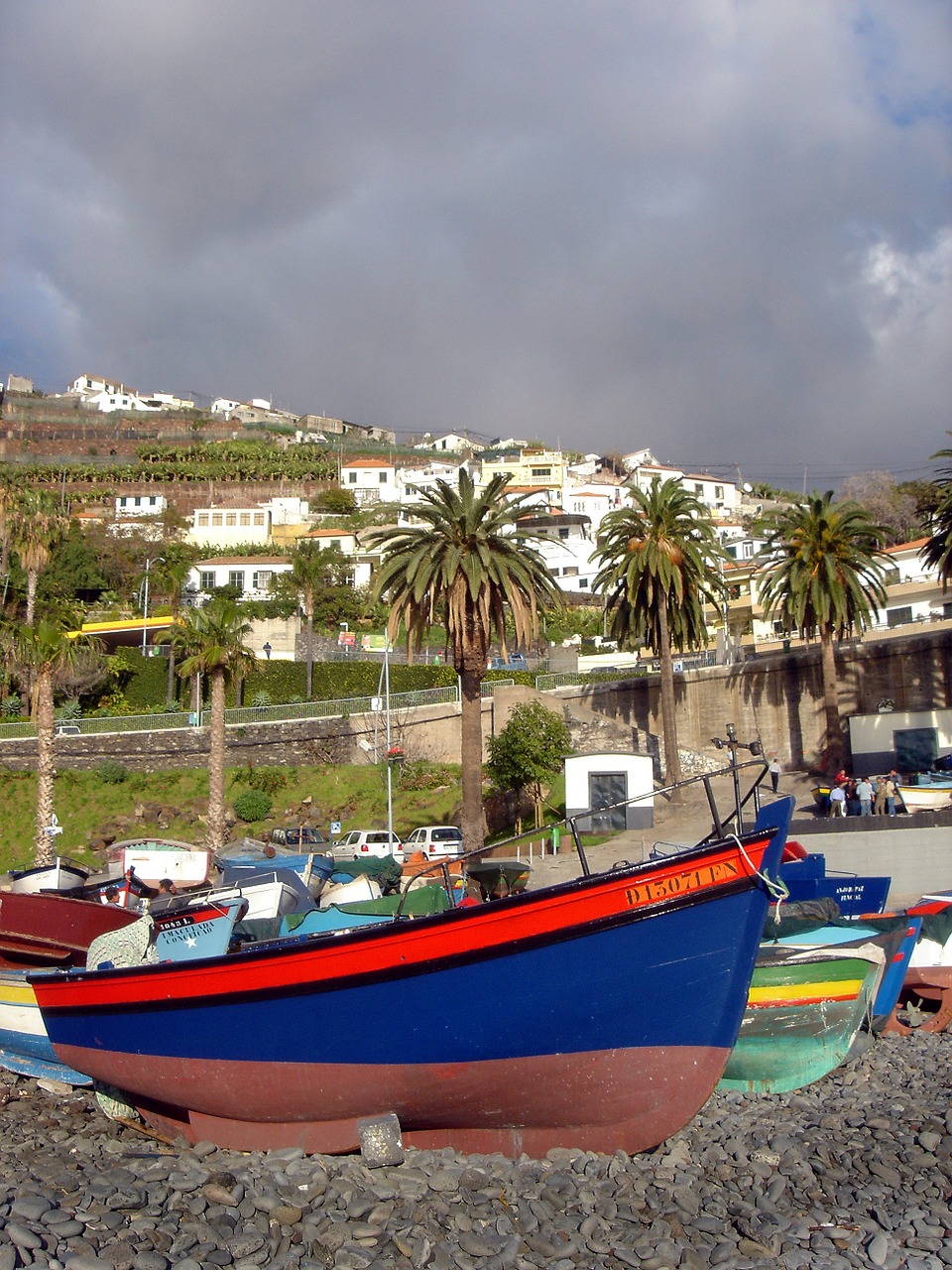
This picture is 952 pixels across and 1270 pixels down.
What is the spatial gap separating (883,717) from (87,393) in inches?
5563

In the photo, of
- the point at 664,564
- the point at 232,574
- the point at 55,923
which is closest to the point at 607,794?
the point at 664,564

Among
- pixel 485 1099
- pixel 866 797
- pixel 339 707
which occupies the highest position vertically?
pixel 339 707

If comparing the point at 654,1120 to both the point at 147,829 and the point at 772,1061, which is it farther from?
the point at 147,829

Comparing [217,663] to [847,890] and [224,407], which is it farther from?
[224,407]

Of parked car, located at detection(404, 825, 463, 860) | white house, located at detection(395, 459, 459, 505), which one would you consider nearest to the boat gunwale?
parked car, located at detection(404, 825, 463, 860)

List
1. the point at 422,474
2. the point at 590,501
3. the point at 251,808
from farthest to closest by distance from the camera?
1. the point at 422,474
2. the point at 590,501
3. the point at 251,808

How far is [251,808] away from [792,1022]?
27.3 metres

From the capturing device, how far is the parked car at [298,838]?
33.4 meters

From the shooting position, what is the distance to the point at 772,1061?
14.5 meters

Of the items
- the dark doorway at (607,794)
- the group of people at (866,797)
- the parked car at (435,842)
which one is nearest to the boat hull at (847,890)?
the group of people at (866,797)

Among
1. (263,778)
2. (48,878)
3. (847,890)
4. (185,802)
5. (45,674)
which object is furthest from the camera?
(263,778)

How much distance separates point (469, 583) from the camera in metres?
24.5

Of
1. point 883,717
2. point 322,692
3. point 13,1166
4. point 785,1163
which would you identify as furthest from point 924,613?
point 13,1166

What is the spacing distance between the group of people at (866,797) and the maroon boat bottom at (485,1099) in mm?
17941
